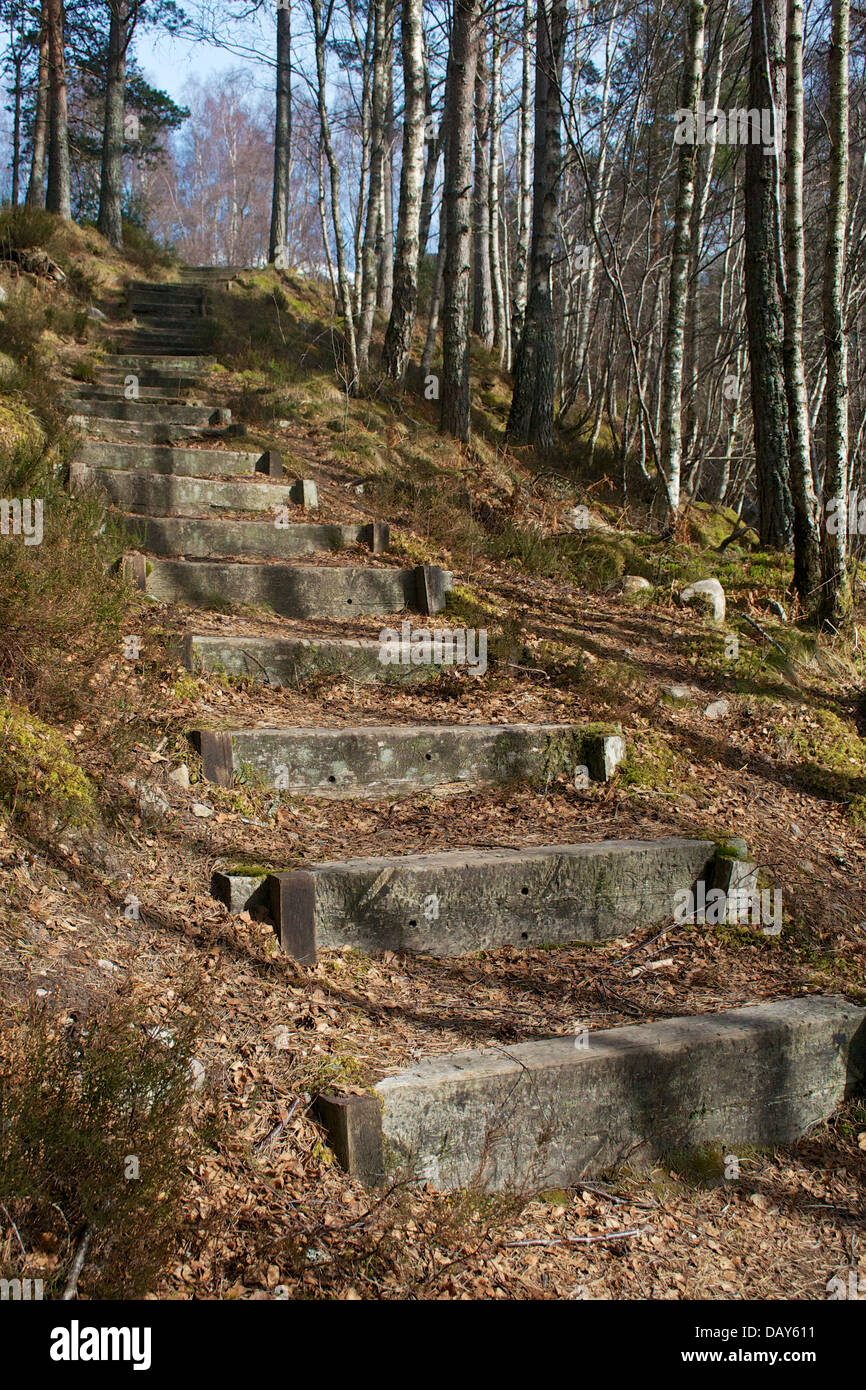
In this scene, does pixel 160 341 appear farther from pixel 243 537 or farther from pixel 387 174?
pixel 243 537

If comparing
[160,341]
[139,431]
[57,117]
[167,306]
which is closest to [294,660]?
[139,431]

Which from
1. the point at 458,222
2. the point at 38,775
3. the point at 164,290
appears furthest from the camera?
the point at 164,290

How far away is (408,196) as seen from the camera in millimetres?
11141

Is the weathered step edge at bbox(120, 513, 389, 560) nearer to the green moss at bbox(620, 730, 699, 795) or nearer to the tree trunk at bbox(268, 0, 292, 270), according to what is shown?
the green moss at bbox(620, 730, 699, 795)

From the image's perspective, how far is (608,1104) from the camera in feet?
10.0

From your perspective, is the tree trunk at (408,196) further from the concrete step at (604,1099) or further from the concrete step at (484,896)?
the concrete step at (604,1099)

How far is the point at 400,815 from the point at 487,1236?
2.08 m

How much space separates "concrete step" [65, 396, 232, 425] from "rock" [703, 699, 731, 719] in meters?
5.86

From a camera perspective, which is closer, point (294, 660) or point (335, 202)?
point (294, 660)

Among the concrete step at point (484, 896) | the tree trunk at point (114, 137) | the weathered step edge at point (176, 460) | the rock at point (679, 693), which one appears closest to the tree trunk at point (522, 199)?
the tree trunk at point (114, 137)

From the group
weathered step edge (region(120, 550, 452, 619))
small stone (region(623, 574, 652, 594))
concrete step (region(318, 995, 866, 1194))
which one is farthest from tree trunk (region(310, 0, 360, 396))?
concrete step (region(318, 995, 866, 1194))

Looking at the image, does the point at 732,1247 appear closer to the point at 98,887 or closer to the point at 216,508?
the point at 98,887

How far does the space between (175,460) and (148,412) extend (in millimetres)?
1694

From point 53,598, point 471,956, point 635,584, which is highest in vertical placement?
point 635,584
